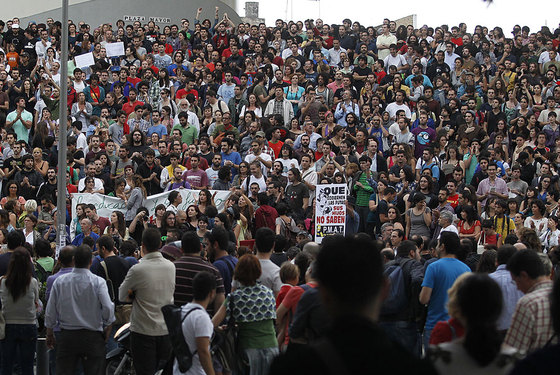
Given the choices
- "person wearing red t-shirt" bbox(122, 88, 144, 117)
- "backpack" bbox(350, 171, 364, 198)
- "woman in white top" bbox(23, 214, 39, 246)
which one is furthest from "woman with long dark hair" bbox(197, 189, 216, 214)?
"person wearing red t-shirt" bbox(122, 88, 144, 117)

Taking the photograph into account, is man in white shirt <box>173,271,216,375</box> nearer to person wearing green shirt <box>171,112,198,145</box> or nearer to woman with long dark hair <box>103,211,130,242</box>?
woman with long dark hair <box>103,211,130,242</box>

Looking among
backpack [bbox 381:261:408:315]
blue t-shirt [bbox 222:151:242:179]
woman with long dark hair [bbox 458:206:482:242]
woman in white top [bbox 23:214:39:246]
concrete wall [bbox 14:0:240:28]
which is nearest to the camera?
backpack [bbox 381:261:408:315]

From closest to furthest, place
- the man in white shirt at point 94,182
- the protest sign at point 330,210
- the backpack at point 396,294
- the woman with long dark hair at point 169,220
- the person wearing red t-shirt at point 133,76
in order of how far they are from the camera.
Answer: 1. the backpack at point 396,294
2. the woman with long dark hair at point 169,220
3. the protest sign at point 330,210
4. the man in white shirt at point 94,182
5. the person wearing red t-shirt at point 133,76

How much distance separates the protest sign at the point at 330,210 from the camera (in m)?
15.1

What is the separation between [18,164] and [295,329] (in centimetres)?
1342

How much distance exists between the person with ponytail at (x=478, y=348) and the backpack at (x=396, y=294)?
4.53 meters

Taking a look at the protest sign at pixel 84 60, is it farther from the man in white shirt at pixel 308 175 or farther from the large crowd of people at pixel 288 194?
the man in white shirt at pixel 308 175

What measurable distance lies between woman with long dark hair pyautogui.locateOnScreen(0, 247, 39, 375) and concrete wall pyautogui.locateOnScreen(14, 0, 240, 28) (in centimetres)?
2847

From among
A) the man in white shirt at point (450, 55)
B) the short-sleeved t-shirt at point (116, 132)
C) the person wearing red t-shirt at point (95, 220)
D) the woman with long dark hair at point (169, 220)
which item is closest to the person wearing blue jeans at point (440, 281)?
the woman with long dark hair at point (169, 220)

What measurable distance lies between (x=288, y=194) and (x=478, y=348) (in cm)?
1317

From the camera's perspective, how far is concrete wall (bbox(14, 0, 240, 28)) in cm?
3656

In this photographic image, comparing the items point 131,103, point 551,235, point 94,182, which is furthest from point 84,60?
point 551,235

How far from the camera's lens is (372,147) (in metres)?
19.5

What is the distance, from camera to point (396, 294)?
925 cm
